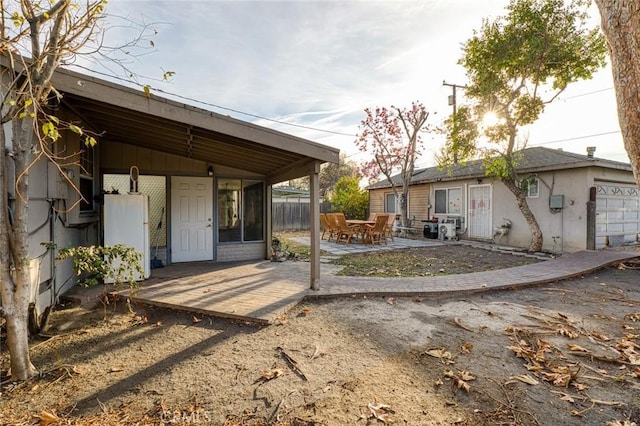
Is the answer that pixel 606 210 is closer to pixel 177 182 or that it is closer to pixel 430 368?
pixel 430 368

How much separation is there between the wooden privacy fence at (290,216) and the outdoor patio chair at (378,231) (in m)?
7.58

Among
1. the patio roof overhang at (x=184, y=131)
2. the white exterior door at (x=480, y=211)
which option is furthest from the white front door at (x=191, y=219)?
the white exterior door at (x=480, y=211)

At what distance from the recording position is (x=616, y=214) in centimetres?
1014

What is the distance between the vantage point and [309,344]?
3436 mm

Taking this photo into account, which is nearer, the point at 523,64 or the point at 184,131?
the point at 184,131

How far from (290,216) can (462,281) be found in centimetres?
1378

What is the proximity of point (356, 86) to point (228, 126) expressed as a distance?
9.97 metres

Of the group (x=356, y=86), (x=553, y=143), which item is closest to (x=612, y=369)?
(x=356, y=86)

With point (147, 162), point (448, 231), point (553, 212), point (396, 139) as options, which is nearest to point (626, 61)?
point (147, 162)

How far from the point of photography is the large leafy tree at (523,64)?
8.56 metres

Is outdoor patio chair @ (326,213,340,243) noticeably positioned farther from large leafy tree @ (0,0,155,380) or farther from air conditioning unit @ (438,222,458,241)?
large leafy tree @ (0,0,155,380)

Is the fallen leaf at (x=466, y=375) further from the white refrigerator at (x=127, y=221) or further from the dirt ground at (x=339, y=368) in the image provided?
the white refrigerator at (x=127, y=221)

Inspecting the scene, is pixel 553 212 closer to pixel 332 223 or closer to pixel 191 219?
pixel 332 223

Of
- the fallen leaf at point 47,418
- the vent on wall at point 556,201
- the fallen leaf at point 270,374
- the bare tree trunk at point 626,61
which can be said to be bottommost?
the fallen leaf at point 270,374
